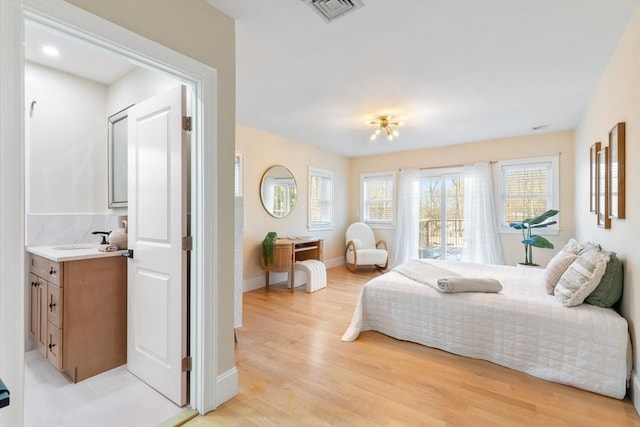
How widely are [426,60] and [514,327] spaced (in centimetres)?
227

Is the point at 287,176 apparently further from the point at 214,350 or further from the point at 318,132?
the point at 214,350

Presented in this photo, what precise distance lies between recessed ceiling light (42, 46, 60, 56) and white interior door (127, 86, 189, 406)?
922 millimetres

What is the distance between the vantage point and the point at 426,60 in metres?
2.42

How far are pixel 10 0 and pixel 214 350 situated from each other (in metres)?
1.83

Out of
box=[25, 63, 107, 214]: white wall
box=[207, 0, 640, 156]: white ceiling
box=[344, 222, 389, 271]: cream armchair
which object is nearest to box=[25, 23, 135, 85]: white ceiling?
box=[25, 63, 107, 214]: white wall

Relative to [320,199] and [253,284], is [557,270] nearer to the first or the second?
[253,284]

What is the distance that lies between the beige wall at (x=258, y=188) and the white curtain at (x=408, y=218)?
4.43 ft

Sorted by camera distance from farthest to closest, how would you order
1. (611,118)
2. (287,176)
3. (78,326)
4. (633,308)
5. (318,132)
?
1. (287,176)
2. (318,132)
3. (611,118)
4. (78,326)
5. (633,308)

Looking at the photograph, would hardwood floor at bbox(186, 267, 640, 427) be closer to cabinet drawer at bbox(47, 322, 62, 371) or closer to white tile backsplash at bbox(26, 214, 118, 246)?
cabinet drawer at bbox(47, 322, 62, 371)

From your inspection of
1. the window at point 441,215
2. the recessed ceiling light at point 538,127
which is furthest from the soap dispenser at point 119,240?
the recessed ceiling light at point 538,127

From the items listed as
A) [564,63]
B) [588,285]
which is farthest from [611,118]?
[588,285]

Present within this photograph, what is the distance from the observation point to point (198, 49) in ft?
5.55

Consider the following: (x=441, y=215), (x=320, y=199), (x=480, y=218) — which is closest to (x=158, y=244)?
(x=320, y=199)

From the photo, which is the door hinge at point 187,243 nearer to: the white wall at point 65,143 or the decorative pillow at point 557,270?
the white wall at point 65,143
